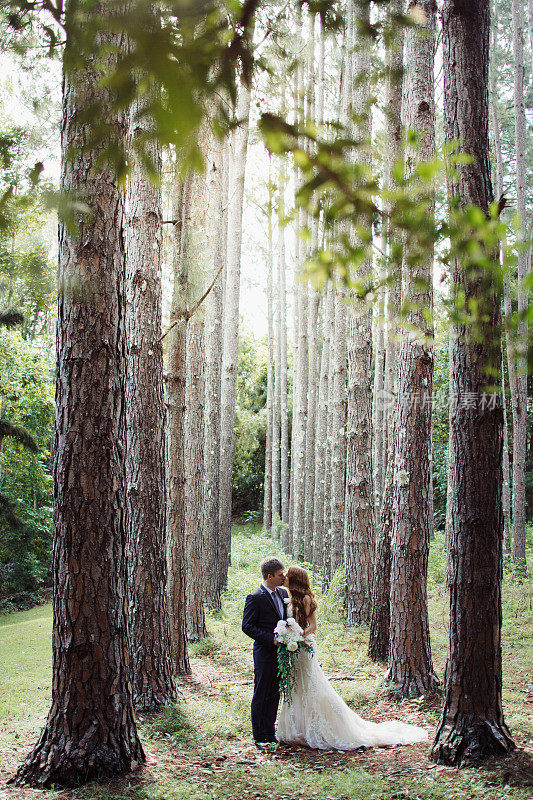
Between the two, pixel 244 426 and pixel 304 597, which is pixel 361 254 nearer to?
pixel 304 597

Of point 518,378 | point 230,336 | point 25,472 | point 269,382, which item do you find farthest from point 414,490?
point 269,382

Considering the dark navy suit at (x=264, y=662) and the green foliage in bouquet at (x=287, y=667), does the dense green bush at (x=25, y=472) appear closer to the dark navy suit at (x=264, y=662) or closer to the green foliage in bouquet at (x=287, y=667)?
the dark navy suit at (x=264, y=662)

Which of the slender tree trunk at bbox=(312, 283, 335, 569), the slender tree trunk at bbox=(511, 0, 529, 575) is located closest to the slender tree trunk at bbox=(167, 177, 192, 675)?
the slender tree trunk at bbox=(312, 283, 335, 569)

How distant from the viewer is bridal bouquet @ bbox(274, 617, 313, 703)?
643 cm

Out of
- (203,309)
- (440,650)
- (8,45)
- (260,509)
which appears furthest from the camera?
(260,509)

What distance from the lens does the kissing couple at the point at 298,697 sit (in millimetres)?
6383

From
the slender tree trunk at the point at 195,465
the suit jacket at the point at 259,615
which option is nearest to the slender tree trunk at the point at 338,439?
the slender tree trunk at the point at 195,465

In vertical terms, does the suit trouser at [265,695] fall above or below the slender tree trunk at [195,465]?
below

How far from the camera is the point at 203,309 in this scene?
28.4 feet

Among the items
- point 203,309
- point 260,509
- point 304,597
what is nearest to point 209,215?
point 203,309

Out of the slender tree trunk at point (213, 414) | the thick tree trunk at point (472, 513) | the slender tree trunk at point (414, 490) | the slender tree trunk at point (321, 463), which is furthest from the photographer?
the slender tree trunk at point (321, 463)

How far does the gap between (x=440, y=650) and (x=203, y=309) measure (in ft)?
18.5

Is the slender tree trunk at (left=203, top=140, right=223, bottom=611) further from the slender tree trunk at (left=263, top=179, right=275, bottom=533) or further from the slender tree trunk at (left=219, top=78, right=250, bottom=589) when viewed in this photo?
the slender tree trunk at (left=263, top=179, right=275, bottom=533)

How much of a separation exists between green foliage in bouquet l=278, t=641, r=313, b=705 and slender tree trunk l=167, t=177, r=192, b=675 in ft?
6.69
